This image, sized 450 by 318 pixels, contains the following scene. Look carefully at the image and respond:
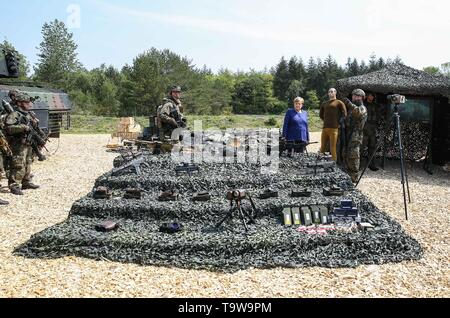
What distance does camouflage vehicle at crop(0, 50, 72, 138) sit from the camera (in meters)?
13.5

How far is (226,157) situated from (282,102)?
41.2 metres

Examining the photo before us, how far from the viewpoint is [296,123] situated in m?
9.92

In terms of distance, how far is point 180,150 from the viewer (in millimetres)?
10055

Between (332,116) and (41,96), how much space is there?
32.9 feet

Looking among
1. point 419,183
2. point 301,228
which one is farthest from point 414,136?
point 301,228

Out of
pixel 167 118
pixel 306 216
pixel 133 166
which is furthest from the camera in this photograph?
pixel 167 118

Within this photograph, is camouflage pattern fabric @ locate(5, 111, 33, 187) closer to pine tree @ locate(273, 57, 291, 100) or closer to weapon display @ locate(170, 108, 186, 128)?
weapon display @ locate(170, 108, 186, 128)

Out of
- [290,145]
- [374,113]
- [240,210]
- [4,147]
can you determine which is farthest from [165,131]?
[374,113]

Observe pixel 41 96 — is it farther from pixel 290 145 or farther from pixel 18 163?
pixel 290 145

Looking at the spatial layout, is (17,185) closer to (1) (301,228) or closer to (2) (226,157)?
(2) (226,157)

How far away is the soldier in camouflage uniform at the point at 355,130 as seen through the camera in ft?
30.8

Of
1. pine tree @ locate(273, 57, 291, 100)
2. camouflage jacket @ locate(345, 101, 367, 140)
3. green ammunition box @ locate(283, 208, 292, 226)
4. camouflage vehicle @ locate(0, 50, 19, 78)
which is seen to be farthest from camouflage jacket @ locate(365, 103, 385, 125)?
pine tree @ locate(273, 57, 291, 100)

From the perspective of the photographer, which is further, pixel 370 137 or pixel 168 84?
pixel 168 84

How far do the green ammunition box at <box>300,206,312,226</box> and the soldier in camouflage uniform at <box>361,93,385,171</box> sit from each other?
605 cm
